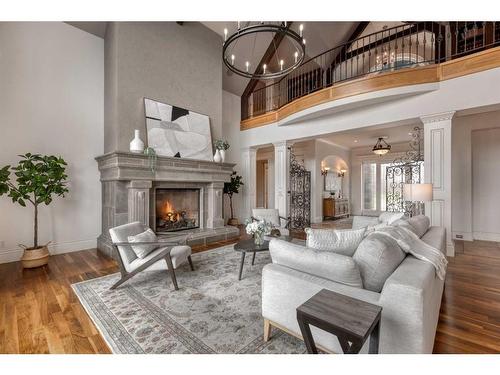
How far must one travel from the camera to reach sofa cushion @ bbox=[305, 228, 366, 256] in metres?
1.85

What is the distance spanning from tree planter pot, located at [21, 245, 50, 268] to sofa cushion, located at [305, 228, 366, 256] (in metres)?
4.08

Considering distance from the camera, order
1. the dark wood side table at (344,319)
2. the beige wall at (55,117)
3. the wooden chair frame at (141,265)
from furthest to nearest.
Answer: the beige wall at (55,117) < the wooden chair frame at (141,265) < the dark wood side table at (344,319)

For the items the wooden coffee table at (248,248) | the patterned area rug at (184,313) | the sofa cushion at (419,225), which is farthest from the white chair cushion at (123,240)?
the sofa cushion at (419,225)

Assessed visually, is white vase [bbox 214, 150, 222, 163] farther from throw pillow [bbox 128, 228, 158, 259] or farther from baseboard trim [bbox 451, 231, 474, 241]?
baseboard trim [bbox 451, 231, 474, 241]

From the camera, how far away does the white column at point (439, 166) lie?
13.3ft

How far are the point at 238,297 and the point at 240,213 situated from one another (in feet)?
16.9

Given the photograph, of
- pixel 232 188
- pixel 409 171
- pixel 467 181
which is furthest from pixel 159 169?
pixel 467 181

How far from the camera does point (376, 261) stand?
1561 mm

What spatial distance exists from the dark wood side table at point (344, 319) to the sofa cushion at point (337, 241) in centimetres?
52

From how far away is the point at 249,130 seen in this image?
7270 mm

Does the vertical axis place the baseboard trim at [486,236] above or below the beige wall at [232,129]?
below

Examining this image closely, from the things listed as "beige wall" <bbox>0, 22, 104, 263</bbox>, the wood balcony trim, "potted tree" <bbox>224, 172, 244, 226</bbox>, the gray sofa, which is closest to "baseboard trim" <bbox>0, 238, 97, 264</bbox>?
"beige wall" <bbox>0, 22, 104, 263</bbox>

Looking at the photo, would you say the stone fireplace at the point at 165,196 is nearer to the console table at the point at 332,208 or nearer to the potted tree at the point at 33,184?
the potted tree at the point at 33,184
